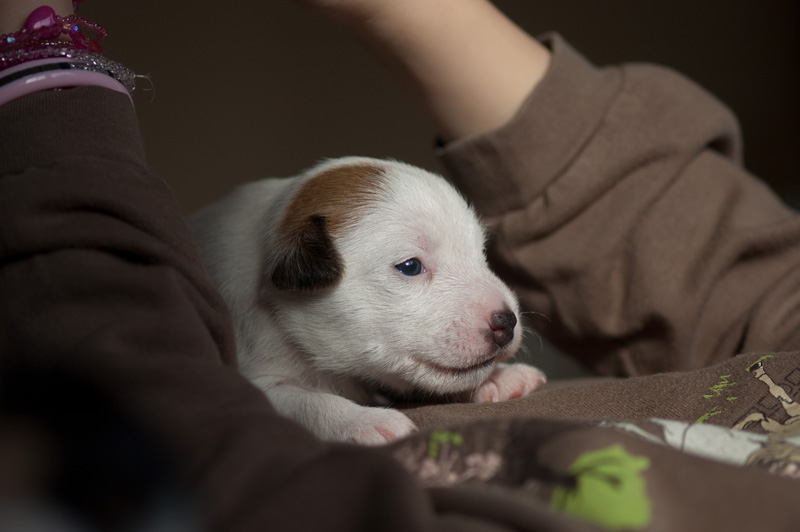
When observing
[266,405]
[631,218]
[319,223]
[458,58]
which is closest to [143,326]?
[266,405]

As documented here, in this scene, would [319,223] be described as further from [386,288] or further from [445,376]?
[445,376]

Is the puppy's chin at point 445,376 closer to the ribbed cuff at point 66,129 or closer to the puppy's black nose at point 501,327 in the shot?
the puppy's black nose at point 501,327

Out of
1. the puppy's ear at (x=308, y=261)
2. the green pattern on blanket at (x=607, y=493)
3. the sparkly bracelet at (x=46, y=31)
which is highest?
the sparkly bracelet at (x=46, y=31)

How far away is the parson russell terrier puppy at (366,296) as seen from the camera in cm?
Answer: 113

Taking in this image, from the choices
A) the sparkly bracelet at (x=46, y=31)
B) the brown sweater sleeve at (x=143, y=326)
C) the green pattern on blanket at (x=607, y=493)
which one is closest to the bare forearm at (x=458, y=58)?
the sparkly bracelet at (x=46, y=31)

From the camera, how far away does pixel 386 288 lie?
3.83ft

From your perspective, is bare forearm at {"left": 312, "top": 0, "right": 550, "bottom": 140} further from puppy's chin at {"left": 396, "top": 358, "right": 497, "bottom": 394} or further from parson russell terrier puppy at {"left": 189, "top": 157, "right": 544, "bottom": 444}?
puppy's chin at {"left": 396, "top": 358, "right": 497, "bottom": 394}

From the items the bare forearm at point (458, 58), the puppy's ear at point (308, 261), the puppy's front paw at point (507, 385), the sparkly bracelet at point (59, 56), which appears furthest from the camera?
the bare forearm at point (458, 58)

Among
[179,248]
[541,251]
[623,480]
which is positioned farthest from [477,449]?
[541,251]

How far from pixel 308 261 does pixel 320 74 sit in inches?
83.4

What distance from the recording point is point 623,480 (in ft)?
1.80

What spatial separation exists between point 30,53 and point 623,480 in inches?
33.5

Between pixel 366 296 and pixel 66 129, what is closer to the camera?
pixel 66 129

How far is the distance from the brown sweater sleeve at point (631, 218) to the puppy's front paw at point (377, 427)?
724mm
